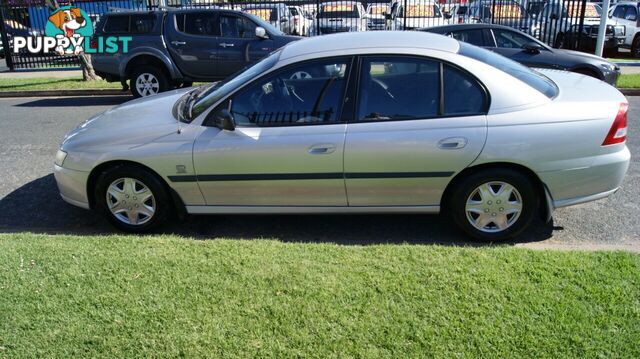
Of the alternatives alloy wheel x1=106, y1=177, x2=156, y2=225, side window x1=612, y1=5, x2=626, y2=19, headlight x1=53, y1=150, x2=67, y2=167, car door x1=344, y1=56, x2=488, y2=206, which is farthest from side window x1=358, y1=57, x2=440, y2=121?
side window x1=612, y1=5, x2=626, y2=19

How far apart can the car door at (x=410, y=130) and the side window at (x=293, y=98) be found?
21cm

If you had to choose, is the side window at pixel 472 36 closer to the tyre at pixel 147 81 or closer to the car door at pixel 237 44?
the car door at pixel 237 44

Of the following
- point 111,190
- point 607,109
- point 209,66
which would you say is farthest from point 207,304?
point 209,66

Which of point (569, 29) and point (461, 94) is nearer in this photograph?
point (461, 94)

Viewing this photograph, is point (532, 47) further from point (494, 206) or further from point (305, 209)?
point (305, 209)

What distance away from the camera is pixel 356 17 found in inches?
725

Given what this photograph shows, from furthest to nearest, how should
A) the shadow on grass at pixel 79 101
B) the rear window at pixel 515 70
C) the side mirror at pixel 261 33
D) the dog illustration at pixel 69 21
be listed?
the dog illustration at pixel 69 21
the shadow on grass at pixel 79 101
the side mirror at pixel 261 33
the rear window at pixel 515 70

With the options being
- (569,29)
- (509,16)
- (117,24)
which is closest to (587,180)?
(117,24)

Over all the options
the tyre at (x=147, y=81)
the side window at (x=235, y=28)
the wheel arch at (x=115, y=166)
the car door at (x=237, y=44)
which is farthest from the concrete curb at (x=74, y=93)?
the wheel arch at (x=115, y=166)

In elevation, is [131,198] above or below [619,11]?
below

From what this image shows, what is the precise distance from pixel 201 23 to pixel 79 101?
3.23 m

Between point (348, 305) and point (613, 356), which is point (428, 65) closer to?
point (348, 305)

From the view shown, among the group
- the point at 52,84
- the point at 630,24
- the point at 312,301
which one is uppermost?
the point at 630,24

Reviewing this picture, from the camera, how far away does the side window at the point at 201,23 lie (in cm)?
1106
